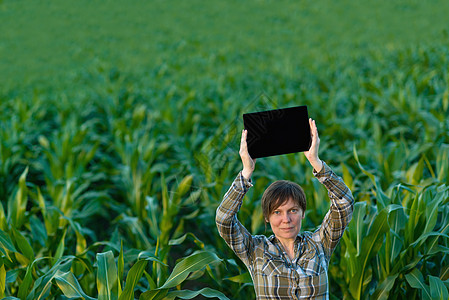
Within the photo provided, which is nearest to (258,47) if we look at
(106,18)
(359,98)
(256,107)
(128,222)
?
(359,98)

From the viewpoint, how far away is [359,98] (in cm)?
695

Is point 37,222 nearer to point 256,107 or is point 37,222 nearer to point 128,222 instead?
point 128,222

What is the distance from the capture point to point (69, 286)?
2258 millimetres

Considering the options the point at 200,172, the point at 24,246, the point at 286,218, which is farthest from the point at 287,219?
the point at 24,246

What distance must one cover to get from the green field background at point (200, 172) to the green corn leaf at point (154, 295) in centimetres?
1

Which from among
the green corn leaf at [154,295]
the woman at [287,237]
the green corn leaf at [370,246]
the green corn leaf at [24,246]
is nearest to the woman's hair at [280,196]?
the woman at [287,237]

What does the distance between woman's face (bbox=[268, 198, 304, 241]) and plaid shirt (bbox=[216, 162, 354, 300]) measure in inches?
2.8

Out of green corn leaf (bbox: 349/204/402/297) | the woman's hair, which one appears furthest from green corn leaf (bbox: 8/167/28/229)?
green corn leaf (bbox: 349/204/402/297)

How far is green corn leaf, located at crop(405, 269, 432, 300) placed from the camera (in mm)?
2389

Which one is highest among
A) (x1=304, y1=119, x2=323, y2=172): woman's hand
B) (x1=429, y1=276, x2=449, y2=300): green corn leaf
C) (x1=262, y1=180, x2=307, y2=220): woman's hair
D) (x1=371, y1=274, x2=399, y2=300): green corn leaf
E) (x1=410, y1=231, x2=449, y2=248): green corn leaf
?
(x1=304, y1=119, x2=323, y2=172): woman's hand

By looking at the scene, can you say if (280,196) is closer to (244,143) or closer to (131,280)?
(244,143)

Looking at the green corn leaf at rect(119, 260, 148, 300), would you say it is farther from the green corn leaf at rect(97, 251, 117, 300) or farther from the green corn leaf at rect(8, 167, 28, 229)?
the green corn leaf at rect(8, 167, 28, 229)

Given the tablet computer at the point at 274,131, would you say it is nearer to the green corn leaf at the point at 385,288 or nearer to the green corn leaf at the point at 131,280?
the green corn leaf at the point at 131,280

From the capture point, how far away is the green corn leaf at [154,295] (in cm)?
214
